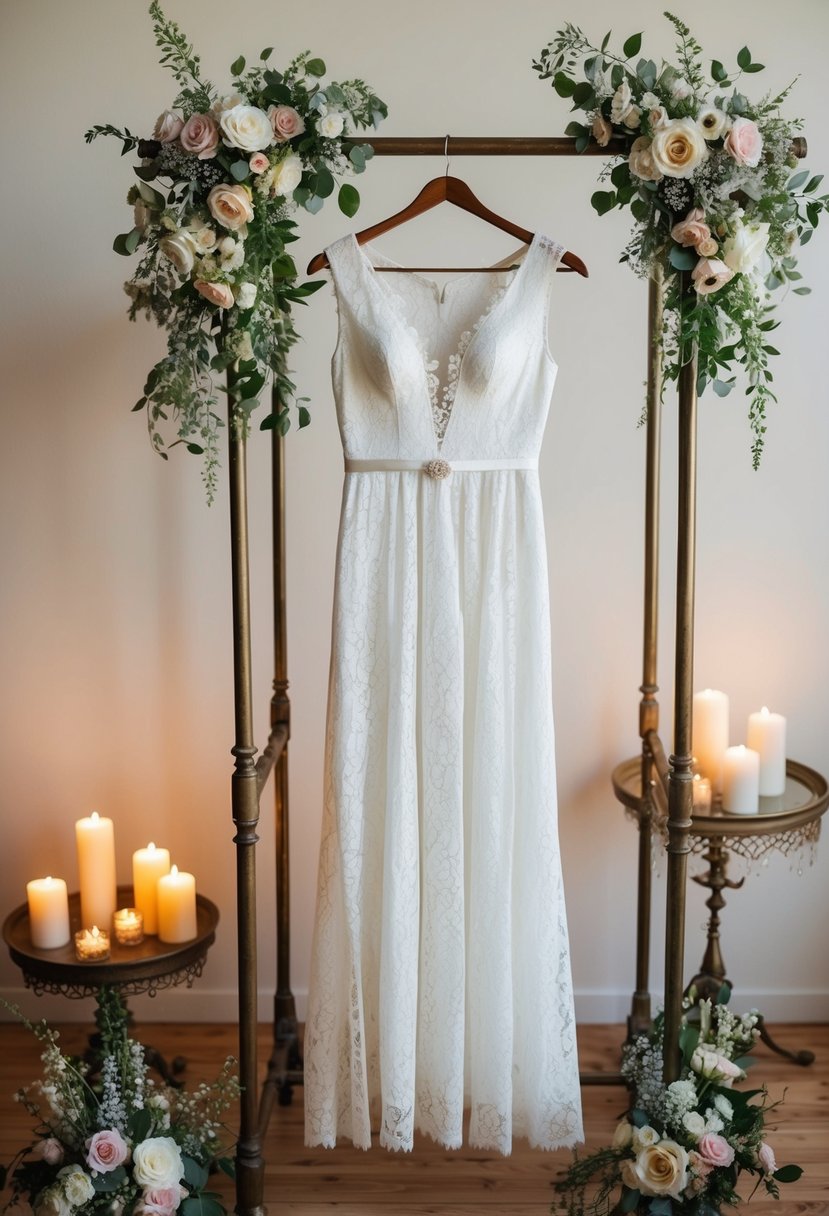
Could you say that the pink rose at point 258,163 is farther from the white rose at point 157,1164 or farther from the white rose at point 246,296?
the white rose at point 157,1164

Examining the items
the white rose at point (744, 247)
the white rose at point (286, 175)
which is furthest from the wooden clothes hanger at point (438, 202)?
the white rose at point (744, 247)

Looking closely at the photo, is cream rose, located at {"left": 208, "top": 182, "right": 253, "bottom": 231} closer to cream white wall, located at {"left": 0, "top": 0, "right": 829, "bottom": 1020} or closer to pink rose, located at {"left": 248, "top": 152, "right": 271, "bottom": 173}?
pink rose, located at {"left": 248, "top": 152, "right": 271, "bottom": 173}

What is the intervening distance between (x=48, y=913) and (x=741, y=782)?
1.50 meters

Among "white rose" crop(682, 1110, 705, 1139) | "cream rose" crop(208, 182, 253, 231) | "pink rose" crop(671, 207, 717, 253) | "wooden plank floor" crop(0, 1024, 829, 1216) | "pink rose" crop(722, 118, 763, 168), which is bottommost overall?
"wooden plank floor" crop(0, 1024, 829, 1216)

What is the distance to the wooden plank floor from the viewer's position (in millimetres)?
2277

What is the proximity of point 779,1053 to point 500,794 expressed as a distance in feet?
4.11

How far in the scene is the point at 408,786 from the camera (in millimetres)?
2062

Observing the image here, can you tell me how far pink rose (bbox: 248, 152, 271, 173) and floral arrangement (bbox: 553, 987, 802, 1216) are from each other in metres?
1.71

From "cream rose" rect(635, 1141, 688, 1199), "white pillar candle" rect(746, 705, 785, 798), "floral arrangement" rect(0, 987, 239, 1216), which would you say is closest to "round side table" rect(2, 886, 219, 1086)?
"floral arrangement" rect(0, 987, 239, 1216)

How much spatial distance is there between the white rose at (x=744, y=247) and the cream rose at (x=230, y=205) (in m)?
0.77

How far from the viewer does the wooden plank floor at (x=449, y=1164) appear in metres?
2.28

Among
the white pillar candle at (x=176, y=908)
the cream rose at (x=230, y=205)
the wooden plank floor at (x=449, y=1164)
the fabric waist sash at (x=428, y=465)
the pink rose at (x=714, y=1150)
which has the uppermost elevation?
the cream rose at (x=230, y=205)

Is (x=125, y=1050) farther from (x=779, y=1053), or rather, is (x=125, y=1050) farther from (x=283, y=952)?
(x=779, y=1053)

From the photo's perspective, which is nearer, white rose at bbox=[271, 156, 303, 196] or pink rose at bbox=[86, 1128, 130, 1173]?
white rose at bbox=[271, 156, 303, 196]
